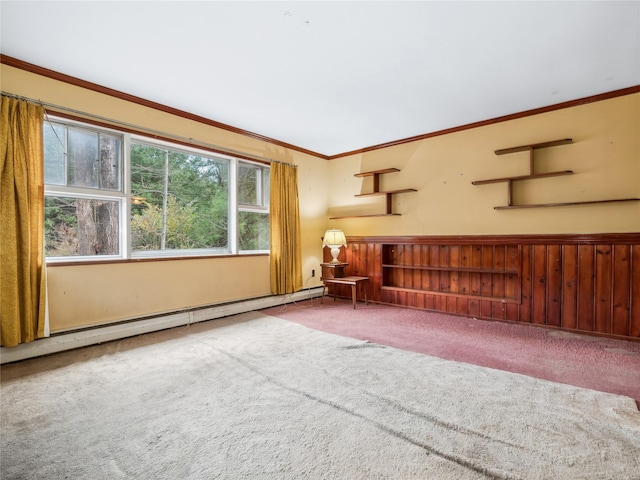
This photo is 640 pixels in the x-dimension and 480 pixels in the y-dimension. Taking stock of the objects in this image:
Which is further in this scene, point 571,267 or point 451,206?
point 451,206

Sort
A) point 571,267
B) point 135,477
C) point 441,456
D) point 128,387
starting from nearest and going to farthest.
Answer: point 135,477 < point 441,456 < point 128,387 < point 571,267

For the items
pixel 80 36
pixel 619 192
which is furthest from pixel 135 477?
pixel 619 192

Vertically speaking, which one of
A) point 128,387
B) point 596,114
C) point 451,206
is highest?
point 596,114

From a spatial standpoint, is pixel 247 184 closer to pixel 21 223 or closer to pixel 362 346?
pixel 21 223

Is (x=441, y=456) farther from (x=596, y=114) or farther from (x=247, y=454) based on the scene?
(x=596, y=114)

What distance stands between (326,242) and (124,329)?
111 inches

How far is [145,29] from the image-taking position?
2.26m

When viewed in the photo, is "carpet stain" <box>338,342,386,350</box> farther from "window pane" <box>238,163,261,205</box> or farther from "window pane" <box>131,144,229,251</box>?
"window pane" <box>238,163,261,205</box>

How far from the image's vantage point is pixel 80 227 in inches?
121

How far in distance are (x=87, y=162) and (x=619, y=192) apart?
540 centimetres

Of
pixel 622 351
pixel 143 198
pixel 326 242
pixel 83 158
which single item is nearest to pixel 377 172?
pixel 326 242

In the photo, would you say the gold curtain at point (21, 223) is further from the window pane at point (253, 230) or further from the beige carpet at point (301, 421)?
the window pane at point (253, 230)

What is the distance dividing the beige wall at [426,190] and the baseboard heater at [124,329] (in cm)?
9

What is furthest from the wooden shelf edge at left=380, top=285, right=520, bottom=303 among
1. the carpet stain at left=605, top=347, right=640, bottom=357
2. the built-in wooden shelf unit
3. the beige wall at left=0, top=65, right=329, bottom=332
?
the beige wall at left=0, top=65, right=329, bottom=332
